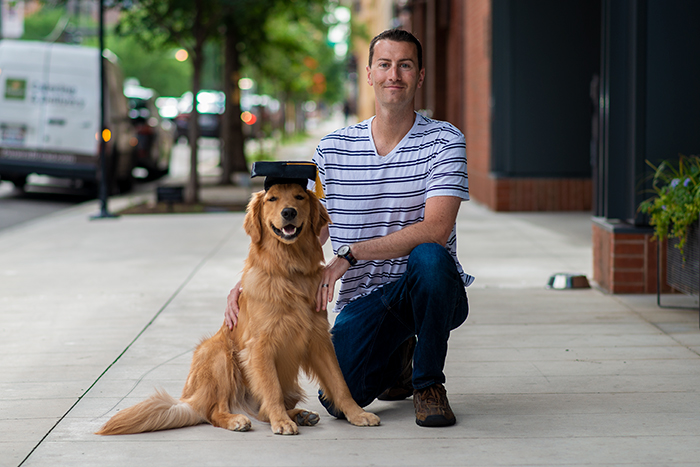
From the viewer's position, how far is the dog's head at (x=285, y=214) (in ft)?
12.5

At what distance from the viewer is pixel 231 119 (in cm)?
2094

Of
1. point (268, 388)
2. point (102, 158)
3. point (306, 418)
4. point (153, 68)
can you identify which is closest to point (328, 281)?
point (268, 388)

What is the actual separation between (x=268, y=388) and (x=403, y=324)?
0.75 metres

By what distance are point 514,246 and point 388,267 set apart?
603cm

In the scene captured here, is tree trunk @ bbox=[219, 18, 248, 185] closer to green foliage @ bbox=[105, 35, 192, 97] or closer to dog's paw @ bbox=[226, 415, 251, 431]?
dog's paw @ bbox=[226, 415, 251, 431]

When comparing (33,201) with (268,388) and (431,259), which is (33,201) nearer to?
(268,388)

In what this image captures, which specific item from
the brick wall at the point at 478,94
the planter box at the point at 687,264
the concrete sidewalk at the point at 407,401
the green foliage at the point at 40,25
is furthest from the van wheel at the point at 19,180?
the green foliage at the point at 40,25

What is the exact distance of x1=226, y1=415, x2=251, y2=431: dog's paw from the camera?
3.95 metres

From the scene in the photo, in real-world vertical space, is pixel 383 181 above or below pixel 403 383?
above

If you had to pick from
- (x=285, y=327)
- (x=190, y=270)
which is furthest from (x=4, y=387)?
(x=190, y=270)

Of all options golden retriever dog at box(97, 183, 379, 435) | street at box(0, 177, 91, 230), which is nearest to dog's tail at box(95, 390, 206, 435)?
golden retriever dog at box(97, 183, 379, 435)

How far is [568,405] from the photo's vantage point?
436cm

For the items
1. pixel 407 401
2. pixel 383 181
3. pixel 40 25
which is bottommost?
pixel 407 401

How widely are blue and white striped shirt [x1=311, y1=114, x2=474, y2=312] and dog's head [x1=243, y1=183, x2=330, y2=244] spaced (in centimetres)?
30
